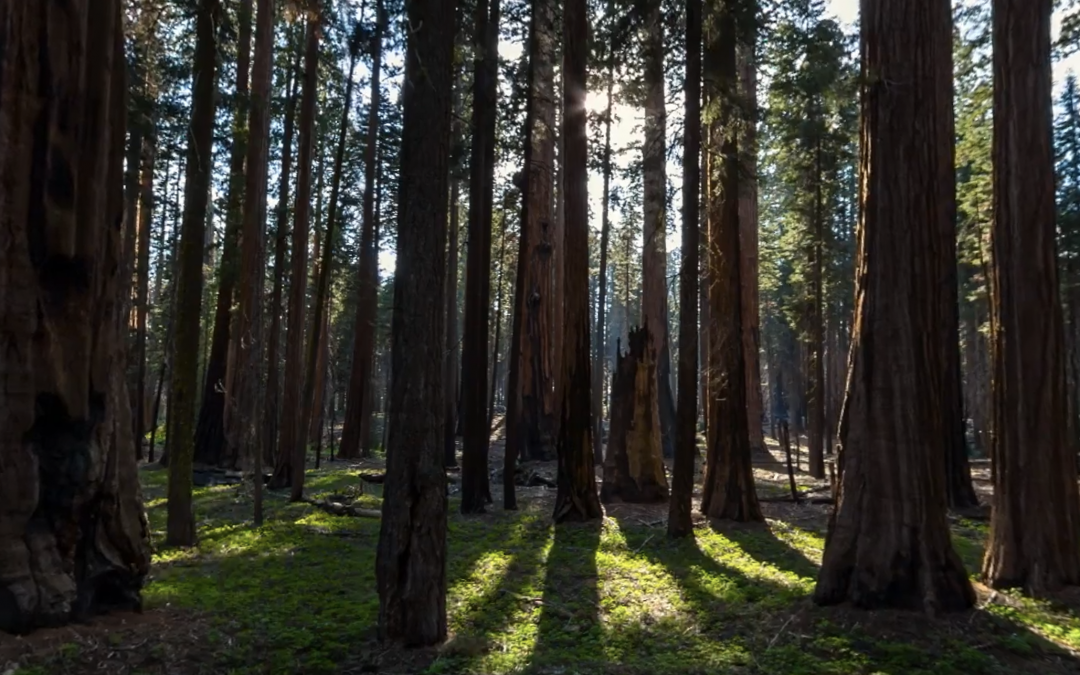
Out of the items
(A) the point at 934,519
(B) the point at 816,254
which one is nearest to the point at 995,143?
(A) the point at 934,519

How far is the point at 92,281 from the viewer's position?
21.1 ft

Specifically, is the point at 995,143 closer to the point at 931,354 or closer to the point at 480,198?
the point at 931,354

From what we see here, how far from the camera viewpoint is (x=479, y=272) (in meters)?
12.5

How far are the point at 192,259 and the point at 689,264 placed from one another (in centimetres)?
633

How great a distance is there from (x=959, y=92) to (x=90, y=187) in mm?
23479

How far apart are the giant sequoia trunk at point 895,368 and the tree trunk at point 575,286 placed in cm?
495

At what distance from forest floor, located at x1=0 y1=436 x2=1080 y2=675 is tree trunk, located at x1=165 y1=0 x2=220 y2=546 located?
1422 millimetres

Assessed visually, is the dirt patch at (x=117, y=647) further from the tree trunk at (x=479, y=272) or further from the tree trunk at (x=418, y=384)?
the tree trunk at (x=479, y=272)

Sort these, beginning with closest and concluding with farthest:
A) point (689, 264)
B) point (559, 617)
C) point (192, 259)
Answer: point (559, 617) → point (192, 259) → point (689, 264)

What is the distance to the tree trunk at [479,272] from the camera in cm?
1240

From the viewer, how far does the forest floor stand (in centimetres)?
587

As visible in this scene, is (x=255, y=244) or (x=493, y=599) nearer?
(x=493, y=599)

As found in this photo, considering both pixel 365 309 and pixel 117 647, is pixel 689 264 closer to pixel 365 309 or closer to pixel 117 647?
pixel 117 647

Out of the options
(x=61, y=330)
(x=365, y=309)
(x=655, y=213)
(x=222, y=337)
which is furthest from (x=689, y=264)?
(x=365, y=309)
